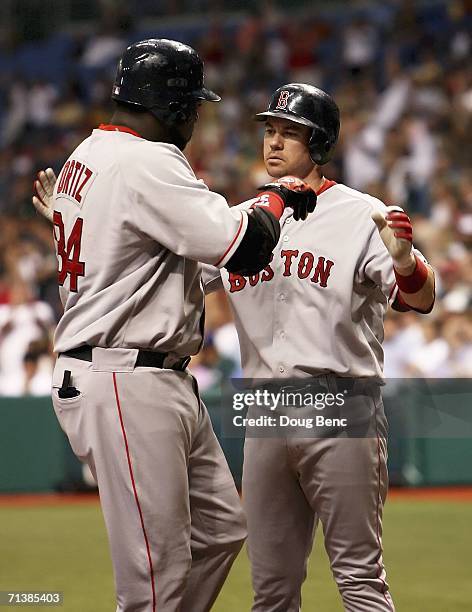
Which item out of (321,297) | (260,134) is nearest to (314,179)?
(321,297)

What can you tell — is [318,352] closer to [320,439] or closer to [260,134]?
[320,439]

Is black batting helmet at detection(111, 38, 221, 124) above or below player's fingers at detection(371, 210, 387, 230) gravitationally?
above

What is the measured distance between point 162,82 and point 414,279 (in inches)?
42.4

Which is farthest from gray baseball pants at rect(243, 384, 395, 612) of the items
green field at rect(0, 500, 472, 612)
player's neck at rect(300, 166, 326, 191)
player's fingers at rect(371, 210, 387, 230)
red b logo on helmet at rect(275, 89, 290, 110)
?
green field at rect(0, 500, 472, 612)

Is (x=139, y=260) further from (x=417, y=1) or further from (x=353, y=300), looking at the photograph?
(x=417, y=1)

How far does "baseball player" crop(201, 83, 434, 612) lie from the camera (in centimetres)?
403

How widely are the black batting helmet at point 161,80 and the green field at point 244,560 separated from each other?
279 centimetres

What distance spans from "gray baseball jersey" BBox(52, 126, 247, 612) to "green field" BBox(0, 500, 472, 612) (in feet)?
6.94

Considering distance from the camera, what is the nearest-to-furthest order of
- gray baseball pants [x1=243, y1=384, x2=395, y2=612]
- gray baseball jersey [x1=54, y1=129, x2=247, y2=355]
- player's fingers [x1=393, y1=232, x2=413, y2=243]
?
gray baseball jersey [x1=54, y1=129, x2=247, y2=355]
player's fingers [x1=393, y1=232, x2=413, y2=243]
gray baseball pants [x1=243, y1=384, x2=395, y2=612]

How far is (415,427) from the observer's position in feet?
31.1

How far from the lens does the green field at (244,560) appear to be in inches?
227

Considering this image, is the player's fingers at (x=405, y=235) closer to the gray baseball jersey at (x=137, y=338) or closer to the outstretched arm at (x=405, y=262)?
the outstretched arm at (x=405, y=262)

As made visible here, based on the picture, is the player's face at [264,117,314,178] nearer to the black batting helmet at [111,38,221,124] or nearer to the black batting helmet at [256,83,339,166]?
the black batting helmet at [256,83,339,166]

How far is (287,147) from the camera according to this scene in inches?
169
